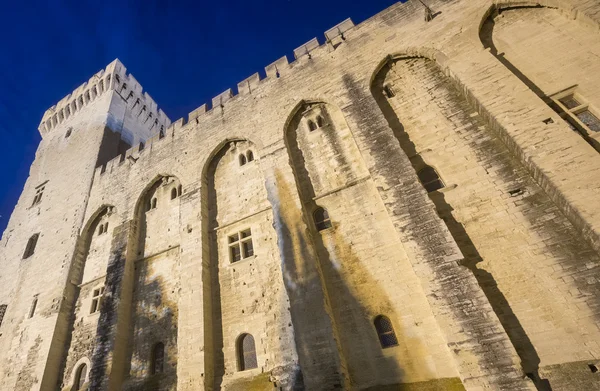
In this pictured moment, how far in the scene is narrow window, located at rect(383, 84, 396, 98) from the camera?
9.76m

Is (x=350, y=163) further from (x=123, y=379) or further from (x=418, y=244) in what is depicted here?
(x=123, y=379)

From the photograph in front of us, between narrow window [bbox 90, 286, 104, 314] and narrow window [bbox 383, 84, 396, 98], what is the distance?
1188cm

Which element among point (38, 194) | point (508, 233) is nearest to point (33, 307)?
point (38, 194)

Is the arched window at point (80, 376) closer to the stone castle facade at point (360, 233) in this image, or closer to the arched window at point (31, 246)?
the stone castle facade at point (360, 233)

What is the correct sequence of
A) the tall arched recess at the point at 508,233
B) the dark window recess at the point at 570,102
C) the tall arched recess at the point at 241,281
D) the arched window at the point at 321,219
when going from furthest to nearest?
the arched window at the point at 321,219 → the tall arched recess at the point at 241,281 → the dark window recess at the point at 570,102 → the tall arched recess at the point at 508,233

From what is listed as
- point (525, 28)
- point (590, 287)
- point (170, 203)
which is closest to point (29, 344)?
point (170, 203)

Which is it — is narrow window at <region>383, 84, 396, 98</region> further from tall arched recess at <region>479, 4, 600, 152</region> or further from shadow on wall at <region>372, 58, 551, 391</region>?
tall arched recess at <region>479, 4, 600, 152</region>

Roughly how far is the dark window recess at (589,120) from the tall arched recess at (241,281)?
7837mm

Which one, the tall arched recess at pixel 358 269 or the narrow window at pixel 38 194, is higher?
the narrow window at pixel 38 194

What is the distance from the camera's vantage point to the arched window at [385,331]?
645 cm

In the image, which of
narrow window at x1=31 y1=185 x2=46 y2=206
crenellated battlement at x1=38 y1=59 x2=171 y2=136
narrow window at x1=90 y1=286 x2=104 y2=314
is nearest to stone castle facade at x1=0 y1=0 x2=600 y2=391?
narrow window at x1=90 y1=286 x2=104 y2=314

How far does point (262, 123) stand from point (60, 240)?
33.5 ft

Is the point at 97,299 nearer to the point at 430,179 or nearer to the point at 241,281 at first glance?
the point at 241,281

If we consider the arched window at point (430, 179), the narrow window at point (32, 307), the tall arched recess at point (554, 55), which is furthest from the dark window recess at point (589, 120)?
the narrow window at point (32, 307)
